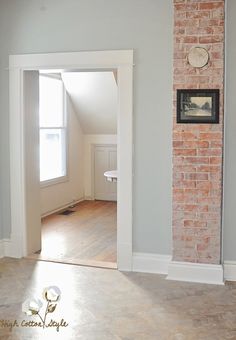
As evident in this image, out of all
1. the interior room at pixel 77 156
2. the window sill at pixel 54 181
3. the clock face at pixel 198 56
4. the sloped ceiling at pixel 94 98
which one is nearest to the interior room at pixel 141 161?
the clock face at pixel 198 56

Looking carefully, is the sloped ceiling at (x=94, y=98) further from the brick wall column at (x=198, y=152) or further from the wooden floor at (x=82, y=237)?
the brick wall column at (x=198, y=152)

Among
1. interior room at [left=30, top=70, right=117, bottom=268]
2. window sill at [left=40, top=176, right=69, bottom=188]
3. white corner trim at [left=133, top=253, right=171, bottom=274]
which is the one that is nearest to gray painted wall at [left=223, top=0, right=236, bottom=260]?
white corner trim at [left=133, top=253, right=171, bottom=274]

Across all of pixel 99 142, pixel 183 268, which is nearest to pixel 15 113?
pixel 183 268

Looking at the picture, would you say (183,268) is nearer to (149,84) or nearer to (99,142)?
(149,84)

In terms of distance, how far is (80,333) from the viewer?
121 inches

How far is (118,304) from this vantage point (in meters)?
3.59

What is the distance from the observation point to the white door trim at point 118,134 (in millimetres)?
4297

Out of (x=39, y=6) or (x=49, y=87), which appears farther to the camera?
(x=49, y=87)

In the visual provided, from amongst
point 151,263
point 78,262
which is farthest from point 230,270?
point 78,262

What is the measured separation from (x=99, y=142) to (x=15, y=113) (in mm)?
3321

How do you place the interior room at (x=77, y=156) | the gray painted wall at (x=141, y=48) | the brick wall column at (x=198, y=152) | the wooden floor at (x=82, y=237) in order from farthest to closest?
the interior room at (x=77, y=156) < the wooden floor at (x=82, y=237) < the gray painted wall at (x=141, y=48) < the brick wall column at (x=198, y=152)

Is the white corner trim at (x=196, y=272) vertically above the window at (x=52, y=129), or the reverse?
the window at (x=52, y=129)

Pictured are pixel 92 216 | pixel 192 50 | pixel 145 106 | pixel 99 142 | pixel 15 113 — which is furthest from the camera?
pixel 99 142

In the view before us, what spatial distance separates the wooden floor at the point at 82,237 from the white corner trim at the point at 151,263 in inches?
9.7
